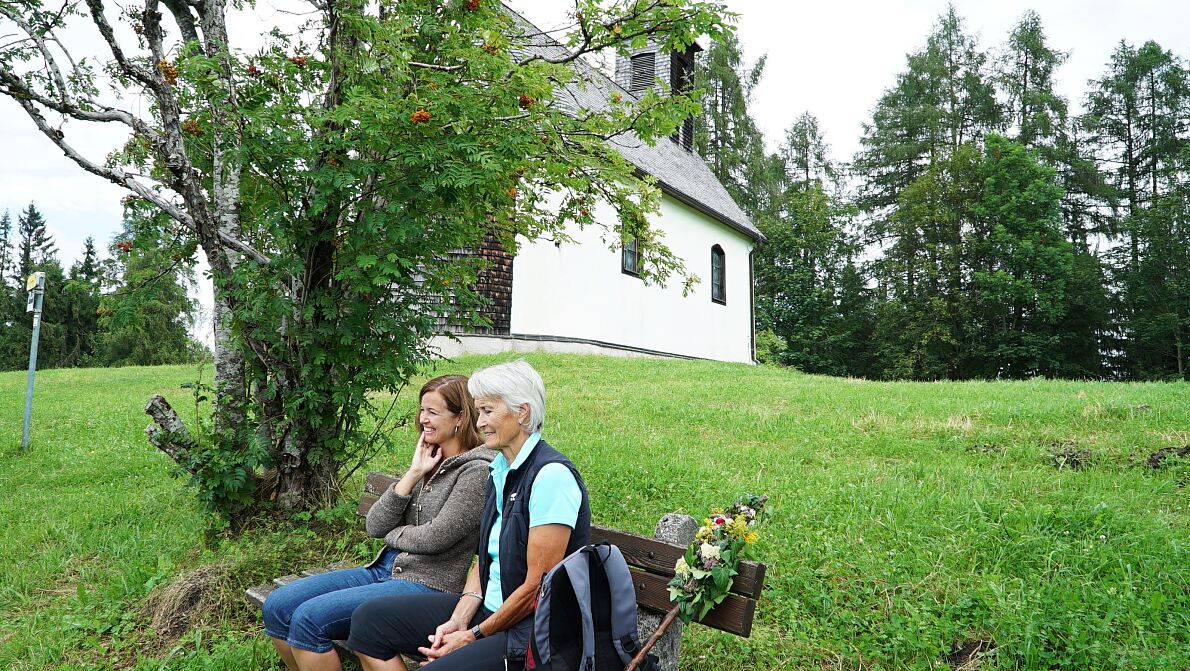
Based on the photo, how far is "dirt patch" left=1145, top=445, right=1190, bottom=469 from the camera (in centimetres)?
586

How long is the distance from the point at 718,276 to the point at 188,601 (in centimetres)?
2116

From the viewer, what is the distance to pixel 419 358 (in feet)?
16.5

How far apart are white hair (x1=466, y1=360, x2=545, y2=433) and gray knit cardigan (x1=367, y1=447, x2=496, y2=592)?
1.52 ft

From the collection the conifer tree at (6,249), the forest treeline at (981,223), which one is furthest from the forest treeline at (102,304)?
the forest treeline at (981,223)

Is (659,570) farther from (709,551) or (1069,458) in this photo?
(1069,458)

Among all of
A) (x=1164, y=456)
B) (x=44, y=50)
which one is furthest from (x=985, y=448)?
(x=44, y=50)

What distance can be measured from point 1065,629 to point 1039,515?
1.26m

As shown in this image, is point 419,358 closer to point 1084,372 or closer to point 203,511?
point 203,511

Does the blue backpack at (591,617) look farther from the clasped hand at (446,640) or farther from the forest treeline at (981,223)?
the forest treeline at (981,223)

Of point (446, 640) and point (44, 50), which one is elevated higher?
point (44, 50)

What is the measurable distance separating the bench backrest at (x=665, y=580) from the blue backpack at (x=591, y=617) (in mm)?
340

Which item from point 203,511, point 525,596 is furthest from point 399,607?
point 203,511

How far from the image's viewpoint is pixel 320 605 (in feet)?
10.6

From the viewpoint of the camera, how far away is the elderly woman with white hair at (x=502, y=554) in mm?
2676
